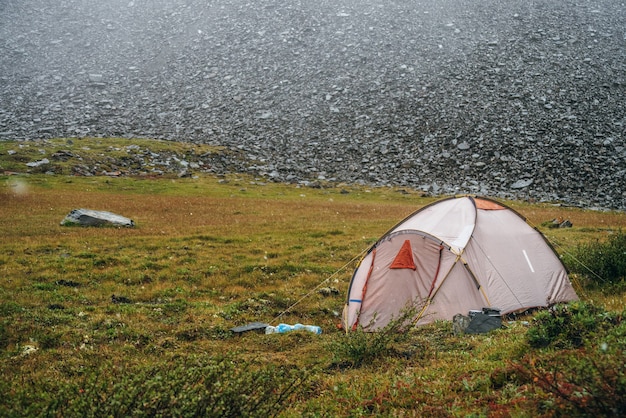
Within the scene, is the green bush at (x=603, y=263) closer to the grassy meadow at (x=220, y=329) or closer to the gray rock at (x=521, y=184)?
the grassy meadow at (x=220, y=329)

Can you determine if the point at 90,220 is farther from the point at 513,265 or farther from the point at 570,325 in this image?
the point at 570,325

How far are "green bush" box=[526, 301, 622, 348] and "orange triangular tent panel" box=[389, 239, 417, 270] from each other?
5098 mm

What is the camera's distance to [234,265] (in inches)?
735

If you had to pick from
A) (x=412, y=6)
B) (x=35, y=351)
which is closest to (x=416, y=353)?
(x=35, y=351)

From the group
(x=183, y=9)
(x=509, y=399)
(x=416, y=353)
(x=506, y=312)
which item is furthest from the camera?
(x=183, y=9)

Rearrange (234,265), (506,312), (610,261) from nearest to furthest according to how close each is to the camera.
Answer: (506,312) → (610,261) → (234,265)

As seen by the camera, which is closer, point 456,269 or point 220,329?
point 220,329

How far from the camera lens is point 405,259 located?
1327 cm

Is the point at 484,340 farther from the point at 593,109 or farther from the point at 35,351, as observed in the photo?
the point at 593,109

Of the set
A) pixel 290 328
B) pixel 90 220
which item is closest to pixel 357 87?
pixel 90 220

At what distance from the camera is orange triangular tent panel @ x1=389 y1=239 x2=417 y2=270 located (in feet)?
43.2

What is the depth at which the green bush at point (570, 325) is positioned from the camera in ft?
24.4

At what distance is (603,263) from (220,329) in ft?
38.2

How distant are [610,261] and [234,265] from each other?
12911 mm
